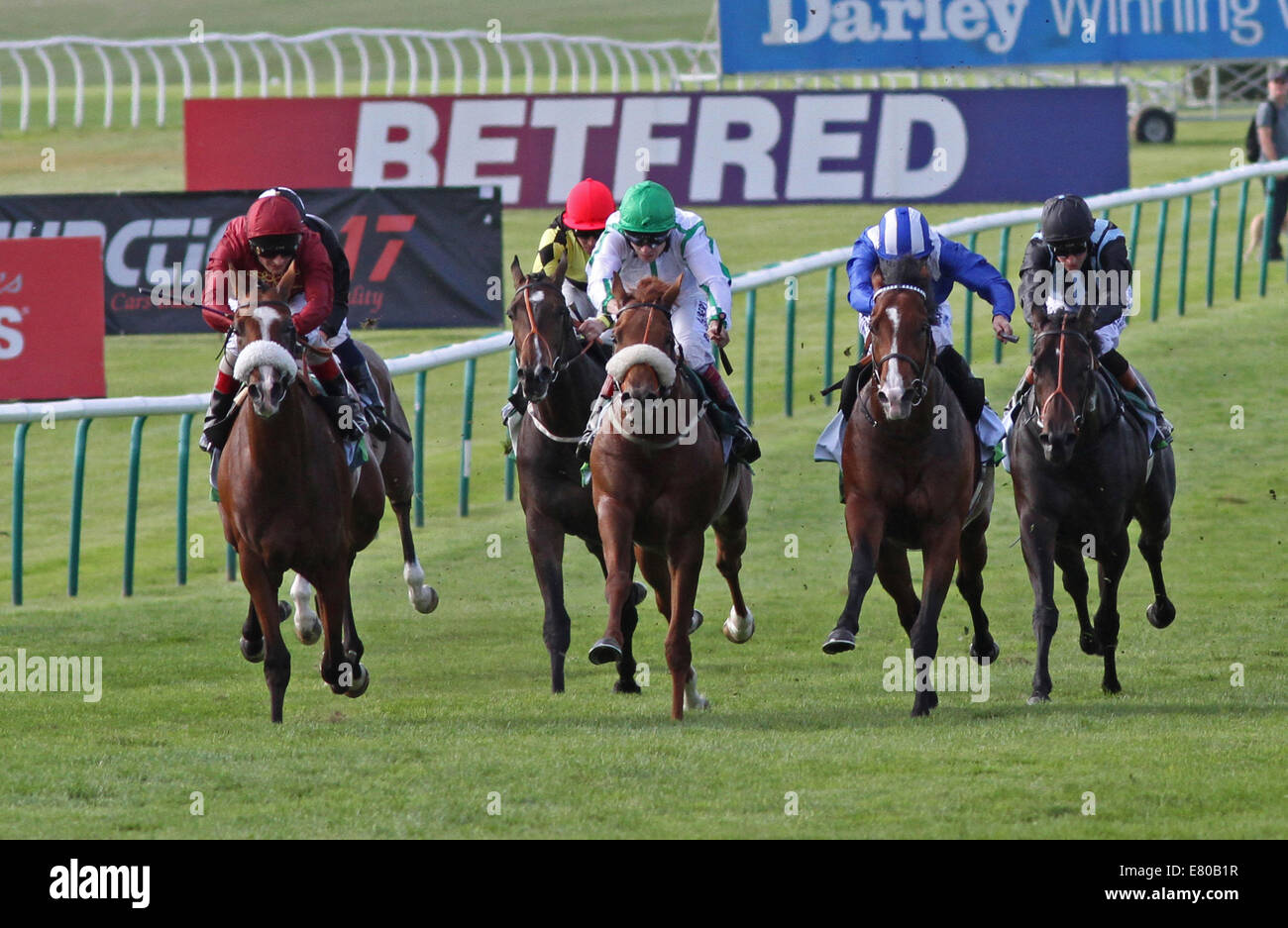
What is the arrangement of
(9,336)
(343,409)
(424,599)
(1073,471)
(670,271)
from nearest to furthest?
(343,409) < (670,271) < (1073,471) < (424,599) < (9,336)

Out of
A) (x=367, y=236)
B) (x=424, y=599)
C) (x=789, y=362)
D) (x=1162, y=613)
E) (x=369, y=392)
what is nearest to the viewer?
(x=369, y=392)

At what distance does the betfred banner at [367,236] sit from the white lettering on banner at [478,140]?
155 inches

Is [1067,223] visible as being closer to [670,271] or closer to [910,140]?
[670,271]

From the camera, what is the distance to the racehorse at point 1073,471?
8.59m

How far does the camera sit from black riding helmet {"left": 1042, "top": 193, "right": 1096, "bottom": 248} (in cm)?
891

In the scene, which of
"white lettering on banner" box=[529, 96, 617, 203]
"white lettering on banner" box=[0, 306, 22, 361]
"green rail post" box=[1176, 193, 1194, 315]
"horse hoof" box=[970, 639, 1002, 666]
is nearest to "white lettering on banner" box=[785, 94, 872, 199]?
"white lettering on banner" box=[529, 96, 617, 203]

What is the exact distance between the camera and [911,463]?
830cm

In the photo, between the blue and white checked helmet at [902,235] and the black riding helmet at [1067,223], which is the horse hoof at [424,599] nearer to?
the blue and white checked helmet at [902,235]

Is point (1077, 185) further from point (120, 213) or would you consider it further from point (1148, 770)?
point (1148, 770)

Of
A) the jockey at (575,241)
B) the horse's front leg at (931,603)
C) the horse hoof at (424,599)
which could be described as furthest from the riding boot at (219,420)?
the horse's front leg at (931,603)

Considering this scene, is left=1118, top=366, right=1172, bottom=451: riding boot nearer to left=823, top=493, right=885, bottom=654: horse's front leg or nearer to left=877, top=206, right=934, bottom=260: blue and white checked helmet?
left=877, top=206, right=934, bottom=260: blue and white checked helmet

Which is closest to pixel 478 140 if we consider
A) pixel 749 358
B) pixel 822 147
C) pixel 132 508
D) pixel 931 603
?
pixel 822 147

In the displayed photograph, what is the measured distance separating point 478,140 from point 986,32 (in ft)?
30.0

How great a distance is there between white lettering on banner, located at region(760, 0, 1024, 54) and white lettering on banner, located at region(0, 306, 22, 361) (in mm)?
15573
